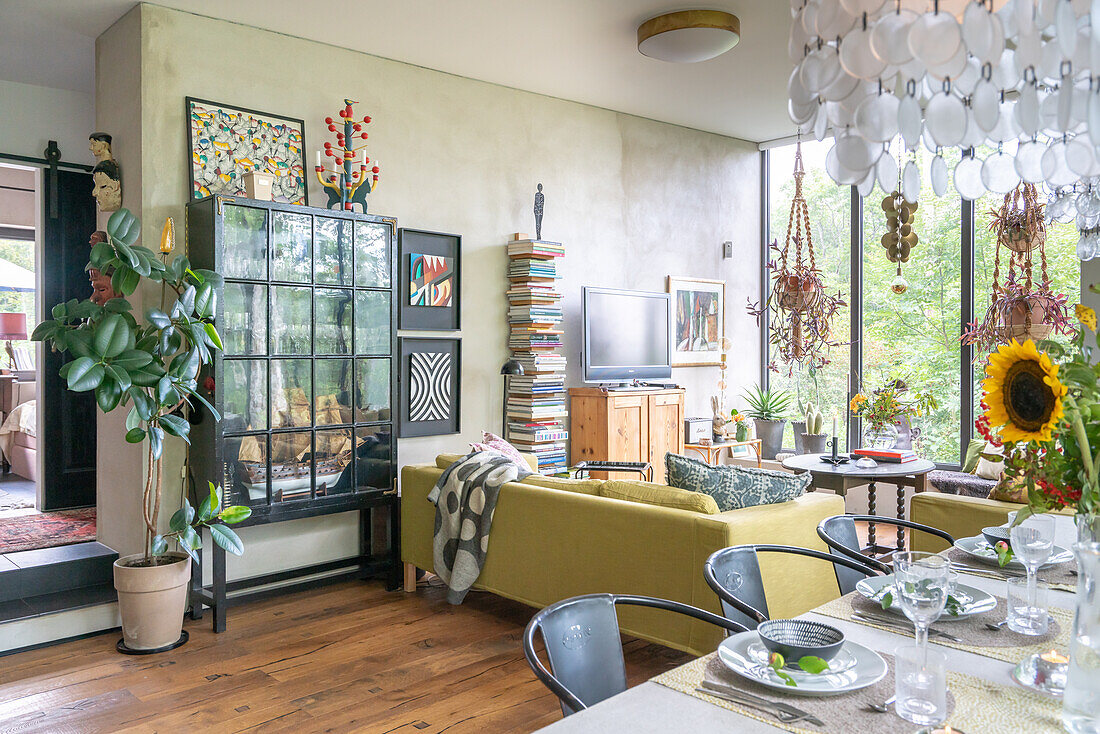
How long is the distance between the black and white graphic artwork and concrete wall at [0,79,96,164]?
9.17ft

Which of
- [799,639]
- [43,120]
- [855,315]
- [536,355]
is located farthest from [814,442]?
[43,120]

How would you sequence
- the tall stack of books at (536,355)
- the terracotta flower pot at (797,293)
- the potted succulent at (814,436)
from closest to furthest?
the tall stack of books at (536,355), the potted succulent at (814,436), the terracotta flower pot at (797,293)

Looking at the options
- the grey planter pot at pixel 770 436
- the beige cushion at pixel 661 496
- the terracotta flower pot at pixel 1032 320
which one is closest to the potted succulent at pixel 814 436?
the grey planter pot at pixel 770 436

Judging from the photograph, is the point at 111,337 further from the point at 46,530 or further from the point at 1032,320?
the point at 1032,320

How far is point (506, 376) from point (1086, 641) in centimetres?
458

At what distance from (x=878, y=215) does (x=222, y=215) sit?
5160 millimetres

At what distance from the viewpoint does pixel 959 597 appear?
72.4 inches

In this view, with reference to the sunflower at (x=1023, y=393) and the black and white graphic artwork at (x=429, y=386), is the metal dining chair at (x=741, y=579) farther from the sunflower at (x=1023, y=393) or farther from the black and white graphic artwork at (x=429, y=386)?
the black and white graphic artwork at (x=429, y=386)

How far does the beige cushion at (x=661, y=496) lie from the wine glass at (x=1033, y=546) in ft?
4.79

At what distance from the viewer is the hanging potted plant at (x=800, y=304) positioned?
6395 mm

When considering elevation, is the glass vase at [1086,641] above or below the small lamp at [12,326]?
below

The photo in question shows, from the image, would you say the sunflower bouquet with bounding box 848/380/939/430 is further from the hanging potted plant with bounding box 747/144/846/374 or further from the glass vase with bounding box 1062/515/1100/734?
the glass vase with bounding box 1062/515/1100/734

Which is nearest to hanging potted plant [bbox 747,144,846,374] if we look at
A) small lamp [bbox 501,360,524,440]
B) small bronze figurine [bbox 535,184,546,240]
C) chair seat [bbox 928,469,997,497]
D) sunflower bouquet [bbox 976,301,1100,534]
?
chair seat [bbox 928,469,997,497]

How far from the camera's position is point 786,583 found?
3.20 meters
